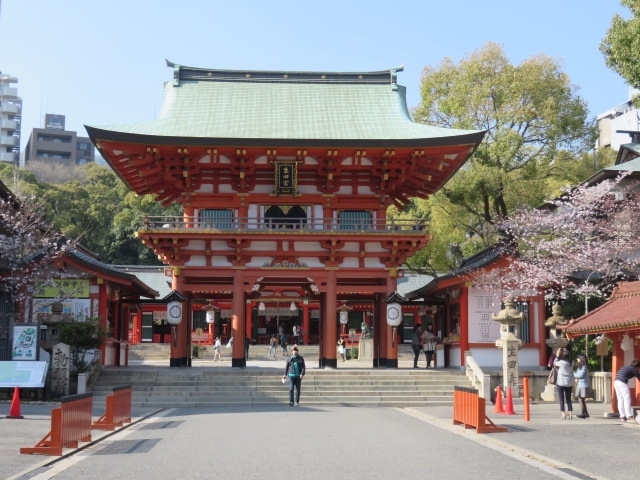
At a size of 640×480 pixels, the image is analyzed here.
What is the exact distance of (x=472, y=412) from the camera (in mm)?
17469

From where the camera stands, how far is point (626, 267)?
28453 millimetres

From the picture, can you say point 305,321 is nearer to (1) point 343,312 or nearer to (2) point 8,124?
(1) point 343,312

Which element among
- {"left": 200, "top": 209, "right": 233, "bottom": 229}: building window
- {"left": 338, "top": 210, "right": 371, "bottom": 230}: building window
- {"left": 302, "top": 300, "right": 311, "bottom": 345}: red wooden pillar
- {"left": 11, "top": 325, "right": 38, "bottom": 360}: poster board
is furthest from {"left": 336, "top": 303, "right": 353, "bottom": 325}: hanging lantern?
{"left": 11, "top": 325, "right": 38, "bottom": 360}: poster board

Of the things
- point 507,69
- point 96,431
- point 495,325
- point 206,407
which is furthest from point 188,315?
point 507,69

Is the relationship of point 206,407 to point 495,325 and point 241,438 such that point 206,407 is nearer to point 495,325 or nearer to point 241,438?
point 241,438

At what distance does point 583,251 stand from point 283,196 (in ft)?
38.0

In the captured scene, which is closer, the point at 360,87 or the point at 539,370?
the point at 539,370

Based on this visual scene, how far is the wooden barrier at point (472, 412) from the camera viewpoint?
17062 millimetres

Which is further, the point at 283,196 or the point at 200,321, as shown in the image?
the point at 200,321

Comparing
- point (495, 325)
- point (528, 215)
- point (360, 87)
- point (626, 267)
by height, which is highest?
point (360, 87)

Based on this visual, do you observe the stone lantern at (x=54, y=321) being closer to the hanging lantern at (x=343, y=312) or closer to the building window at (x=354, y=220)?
the building window at (x=354, y=220)

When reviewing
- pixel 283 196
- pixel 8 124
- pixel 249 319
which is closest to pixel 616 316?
pixel 283 196

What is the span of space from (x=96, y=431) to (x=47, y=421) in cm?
267

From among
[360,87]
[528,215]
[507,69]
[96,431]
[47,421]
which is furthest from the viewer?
[507,69]
